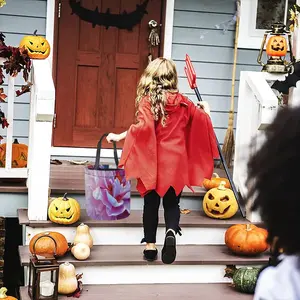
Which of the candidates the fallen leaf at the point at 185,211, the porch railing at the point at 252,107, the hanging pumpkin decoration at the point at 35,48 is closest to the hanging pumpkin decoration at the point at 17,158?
the hanging pumpkin decoration at the point at 35,48

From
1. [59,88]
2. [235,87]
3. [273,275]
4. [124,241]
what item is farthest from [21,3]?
[273,275]

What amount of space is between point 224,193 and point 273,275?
4234 millimetres

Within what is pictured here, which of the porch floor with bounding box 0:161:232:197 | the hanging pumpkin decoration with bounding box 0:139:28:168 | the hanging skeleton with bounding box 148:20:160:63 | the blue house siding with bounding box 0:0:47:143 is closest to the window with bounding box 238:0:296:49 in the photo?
the hanging skeleton with bounding box 148:20:160:63

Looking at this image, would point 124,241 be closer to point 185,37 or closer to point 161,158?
point 161,158

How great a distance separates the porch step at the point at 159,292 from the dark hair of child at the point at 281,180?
135 inches

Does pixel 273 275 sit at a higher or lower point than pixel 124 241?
higher

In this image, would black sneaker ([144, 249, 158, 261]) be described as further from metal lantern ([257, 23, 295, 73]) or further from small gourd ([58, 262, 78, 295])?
metal lantern ([257, 23, 295, 73])

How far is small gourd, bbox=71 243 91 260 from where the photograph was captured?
15.1 feet

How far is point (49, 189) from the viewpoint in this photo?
5086mm

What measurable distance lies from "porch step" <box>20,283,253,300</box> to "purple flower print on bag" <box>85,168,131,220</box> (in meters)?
0.60

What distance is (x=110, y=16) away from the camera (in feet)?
23.3

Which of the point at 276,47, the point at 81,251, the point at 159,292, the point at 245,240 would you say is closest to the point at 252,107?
the point at 276,47

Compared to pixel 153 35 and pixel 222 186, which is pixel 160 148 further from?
pixel 153 35

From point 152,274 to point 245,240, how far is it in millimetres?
706
